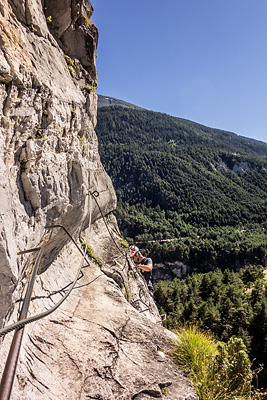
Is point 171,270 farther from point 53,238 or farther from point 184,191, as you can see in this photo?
point 53,238

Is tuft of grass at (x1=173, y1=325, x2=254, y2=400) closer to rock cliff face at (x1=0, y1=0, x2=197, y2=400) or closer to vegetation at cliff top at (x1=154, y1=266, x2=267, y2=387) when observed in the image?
rock cliff face at (x1=0, y1=0, x2=197, y2=400)

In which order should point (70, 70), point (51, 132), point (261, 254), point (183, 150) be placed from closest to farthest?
1. point (51, 132)
2. point (70, 70)
3. point (261, 254)
4. point (183, 150)

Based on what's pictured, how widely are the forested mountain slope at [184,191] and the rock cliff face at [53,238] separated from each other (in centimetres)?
7578

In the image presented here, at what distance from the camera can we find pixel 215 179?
441 feet

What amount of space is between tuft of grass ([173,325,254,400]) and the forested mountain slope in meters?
74.9

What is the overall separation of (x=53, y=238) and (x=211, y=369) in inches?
149

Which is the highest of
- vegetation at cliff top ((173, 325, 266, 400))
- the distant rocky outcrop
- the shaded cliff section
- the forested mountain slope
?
the forested mountain slope

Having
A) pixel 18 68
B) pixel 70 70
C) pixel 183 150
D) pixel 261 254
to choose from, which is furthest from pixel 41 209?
pixel 183 150

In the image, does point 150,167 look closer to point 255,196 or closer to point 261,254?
point 255,196

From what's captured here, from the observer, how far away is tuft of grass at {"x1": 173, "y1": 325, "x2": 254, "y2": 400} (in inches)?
149

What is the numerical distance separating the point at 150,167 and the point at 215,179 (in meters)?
40.5

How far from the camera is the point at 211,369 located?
13.2 ft

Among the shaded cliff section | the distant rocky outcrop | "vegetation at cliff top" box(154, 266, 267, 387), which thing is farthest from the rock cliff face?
the distant rocky outcrop

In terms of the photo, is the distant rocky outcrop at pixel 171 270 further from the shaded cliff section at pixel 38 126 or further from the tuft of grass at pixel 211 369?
the shaded cliff section at pixel 38 126
